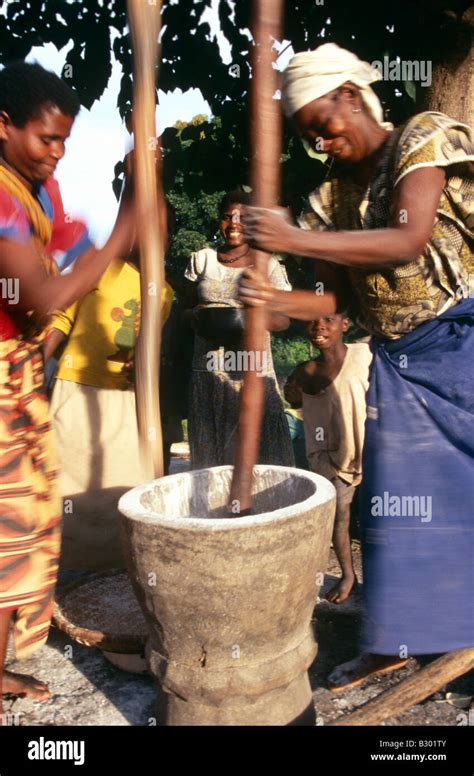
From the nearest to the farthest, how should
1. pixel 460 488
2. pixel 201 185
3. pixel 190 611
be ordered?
1. pixel 190 611
2. pixel 460 488
3. pixel 201 185

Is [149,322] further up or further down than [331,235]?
further down

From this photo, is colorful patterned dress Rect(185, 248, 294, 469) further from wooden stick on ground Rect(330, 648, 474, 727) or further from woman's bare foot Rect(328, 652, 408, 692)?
wooden stick on ground Rect(330, 648, 474, 727)

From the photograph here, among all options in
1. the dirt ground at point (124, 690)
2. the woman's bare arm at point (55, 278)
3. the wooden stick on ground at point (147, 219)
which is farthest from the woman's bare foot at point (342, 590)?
the woman's bare arm at point (55, 278)

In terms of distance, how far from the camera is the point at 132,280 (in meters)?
3.33

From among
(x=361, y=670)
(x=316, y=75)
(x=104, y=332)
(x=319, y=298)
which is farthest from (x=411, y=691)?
(x=104, y=332)

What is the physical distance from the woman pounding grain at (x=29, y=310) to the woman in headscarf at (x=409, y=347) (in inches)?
24.5

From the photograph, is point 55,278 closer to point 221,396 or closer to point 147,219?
point 147,219

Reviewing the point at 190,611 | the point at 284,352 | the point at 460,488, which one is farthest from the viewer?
the point at 284,352

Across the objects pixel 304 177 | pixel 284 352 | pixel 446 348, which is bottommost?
pixel 284 352

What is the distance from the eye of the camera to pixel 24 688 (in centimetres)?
256

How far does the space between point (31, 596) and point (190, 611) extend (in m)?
0.68

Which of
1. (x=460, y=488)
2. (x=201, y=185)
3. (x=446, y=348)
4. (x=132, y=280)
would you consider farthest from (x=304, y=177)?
(x=460, y=488)

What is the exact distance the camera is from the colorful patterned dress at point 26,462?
218 cm

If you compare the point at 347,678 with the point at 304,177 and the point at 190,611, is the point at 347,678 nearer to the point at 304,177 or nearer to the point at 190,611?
the point at 190,611
